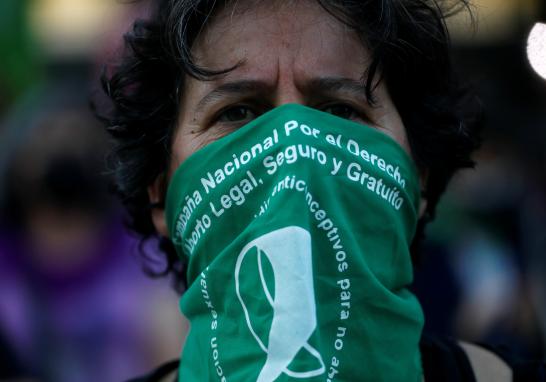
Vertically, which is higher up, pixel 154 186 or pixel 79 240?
A: pixel 154 186

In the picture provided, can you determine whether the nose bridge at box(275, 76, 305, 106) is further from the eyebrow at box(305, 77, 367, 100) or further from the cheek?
the cheek

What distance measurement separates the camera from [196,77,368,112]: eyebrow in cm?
232

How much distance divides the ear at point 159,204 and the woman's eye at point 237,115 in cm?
33

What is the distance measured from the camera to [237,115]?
7.88 ft

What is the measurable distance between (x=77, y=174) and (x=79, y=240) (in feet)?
0.95

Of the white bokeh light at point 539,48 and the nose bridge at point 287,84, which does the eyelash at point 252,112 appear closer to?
the nose bridge at point 287,84

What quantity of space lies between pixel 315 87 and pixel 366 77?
131 mm

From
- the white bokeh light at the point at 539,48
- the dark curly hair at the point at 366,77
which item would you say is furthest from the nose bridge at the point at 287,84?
the white bokeh light at the point at 539,48

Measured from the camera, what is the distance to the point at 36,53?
6703 millimetres

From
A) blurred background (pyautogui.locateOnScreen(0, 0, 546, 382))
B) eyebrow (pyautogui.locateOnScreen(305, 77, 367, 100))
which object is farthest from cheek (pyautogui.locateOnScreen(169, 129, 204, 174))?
blurred background (pyautogui.locateOnScreen(0, 0, 546, 382))

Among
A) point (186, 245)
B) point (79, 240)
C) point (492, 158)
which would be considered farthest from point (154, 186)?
point (492, 158)

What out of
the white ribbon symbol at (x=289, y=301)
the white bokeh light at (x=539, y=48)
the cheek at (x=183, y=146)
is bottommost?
the white ribbon symbol at (x=289, y=301)

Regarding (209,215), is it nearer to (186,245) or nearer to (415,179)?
(186,245)

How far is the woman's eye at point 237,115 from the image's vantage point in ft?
7.83
